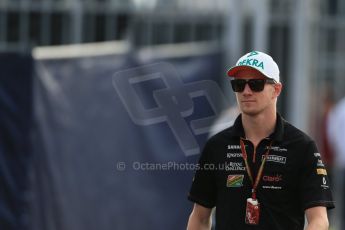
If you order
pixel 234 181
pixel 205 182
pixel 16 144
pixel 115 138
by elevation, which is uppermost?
pixel 234 181

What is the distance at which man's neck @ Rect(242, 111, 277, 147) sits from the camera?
5.79m

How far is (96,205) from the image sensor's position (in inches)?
374

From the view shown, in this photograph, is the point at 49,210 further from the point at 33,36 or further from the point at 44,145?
the point at 33,36

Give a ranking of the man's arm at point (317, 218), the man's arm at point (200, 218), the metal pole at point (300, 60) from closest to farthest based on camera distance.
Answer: the man's arm at point (317, 218)
the man's arm at point (200, 218)
the metal pole at point (300, 60)

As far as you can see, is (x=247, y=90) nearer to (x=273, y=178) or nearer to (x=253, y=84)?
(x=253, y=84)

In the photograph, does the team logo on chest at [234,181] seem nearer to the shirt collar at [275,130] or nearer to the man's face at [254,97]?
the shirt collar at [275,130]

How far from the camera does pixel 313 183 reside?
5645 mm

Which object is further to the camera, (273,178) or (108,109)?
(108,109)

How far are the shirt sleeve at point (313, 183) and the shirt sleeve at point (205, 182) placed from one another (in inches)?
21.7

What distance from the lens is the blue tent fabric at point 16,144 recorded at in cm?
873

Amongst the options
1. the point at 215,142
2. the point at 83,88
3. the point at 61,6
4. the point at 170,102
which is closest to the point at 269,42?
the point at 61,6

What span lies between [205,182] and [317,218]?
71cm

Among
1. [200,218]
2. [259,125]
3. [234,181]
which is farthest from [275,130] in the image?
[200,218]

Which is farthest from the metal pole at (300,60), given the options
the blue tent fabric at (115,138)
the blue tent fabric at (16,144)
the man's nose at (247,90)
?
the man's nose at (247,90)
